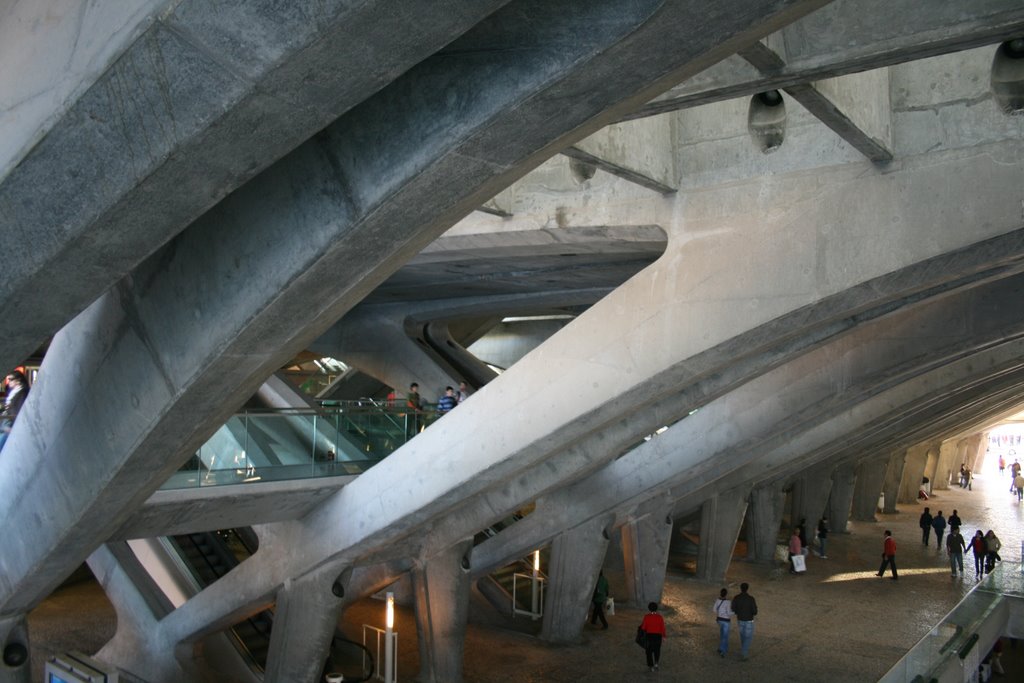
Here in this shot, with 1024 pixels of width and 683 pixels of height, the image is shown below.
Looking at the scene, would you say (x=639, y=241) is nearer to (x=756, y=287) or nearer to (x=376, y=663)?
(x=756, y=287)

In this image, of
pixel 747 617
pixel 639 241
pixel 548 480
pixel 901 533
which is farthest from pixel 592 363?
pixel 901 533

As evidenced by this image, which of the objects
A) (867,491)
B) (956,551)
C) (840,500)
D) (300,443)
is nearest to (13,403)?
(300,443)

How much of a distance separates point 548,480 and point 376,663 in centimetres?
508

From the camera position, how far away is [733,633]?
1755 centimetres

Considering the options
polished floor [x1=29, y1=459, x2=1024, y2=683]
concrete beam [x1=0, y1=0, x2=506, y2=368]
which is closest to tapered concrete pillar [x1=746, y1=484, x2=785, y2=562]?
polished floor [x1=29, y1=459, x2=1024, y2=683]

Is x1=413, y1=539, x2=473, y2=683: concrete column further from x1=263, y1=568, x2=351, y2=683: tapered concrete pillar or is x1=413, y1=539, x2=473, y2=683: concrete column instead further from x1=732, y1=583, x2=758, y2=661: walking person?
x1=732, y1=583, x2=758, y2=661: walking person

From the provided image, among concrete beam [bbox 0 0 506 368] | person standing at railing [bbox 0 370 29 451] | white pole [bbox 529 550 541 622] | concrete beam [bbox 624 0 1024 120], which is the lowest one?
white pole [bbox 529 550 541 622]

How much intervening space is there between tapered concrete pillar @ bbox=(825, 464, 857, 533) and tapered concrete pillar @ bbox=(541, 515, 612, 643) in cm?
1775

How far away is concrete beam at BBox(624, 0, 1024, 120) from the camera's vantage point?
14.4 ft

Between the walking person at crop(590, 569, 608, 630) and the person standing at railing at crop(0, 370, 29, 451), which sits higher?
the person standing at railing at crop(0, 370, 29, 451)

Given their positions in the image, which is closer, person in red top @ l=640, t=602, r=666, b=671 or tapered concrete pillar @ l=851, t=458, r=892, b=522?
person in red top @ l=640, t=602, r=666, b=671

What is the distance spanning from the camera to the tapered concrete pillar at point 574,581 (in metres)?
16.8

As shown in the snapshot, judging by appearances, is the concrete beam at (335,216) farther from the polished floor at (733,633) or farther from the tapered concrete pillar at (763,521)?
the tapered concrete pillar at (763,521)

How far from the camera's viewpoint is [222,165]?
2.87 meters
